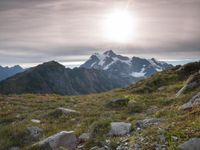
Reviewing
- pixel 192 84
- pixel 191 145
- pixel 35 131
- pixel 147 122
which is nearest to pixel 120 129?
pixel 147 122

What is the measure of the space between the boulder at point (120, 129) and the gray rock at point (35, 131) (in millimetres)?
5330

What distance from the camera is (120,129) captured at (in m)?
18.8

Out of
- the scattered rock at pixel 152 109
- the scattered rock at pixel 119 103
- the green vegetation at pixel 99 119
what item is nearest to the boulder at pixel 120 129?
the green vegetation at pixel 99 119

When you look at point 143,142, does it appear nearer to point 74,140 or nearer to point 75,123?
point 74,140

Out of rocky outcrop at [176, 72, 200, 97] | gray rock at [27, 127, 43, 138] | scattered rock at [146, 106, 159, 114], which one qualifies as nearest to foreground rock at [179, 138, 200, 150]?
gray rock at [27, 127, 43, 138]

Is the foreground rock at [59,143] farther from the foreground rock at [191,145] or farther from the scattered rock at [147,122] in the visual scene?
the foreground rock at [191,145]

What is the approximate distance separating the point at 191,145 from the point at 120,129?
5.27 m

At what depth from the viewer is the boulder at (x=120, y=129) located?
723 inches

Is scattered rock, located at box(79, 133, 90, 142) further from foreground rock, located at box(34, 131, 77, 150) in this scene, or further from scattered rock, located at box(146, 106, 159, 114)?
scattered rock, located at box(146, 106, 159, 114)

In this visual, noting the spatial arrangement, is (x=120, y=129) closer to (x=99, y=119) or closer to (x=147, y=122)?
(x=147, y=122)

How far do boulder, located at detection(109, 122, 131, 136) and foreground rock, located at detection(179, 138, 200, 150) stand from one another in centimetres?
446

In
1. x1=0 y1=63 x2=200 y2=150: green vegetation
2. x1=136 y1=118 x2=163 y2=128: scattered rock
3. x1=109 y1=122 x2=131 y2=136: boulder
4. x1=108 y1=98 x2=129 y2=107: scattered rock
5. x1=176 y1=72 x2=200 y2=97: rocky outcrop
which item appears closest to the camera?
x1=0 y1=63 x2=200 y2=150: green vegetation

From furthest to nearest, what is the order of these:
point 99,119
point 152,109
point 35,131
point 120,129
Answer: point 152,109
point 35,131
point 99,119
point 120,129

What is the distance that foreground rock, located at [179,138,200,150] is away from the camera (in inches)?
552
